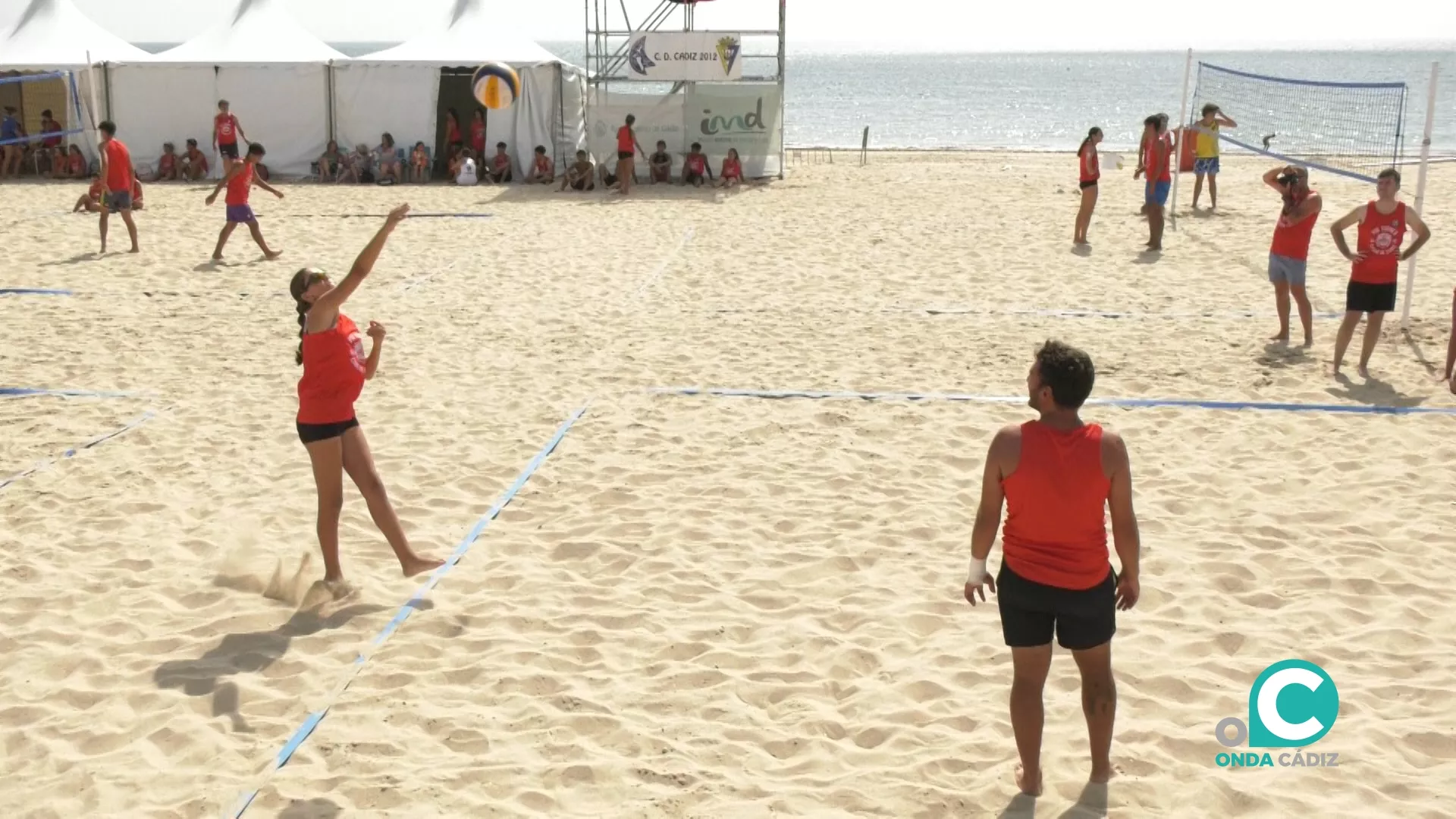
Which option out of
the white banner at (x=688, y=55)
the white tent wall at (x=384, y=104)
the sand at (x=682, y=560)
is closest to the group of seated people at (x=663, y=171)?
the white banner at (x=688, y=55)

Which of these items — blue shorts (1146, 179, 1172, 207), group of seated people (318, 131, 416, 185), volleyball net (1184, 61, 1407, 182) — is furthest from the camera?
volleyball net (1184, 61, 1407, 182)

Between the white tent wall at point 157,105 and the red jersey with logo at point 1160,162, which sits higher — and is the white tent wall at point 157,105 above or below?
above

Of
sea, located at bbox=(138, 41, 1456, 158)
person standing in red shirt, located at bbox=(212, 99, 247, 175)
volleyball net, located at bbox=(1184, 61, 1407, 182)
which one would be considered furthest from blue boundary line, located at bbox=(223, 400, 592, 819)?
sea, located at bbox=(138, 41, 1456, 158)

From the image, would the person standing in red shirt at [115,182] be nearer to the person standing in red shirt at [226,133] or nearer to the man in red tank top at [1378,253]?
the person standing in red shirt at [226,133]

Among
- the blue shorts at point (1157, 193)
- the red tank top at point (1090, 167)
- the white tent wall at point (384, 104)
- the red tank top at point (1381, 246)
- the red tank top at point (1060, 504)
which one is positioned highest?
the white tent wall at point (384, 104)

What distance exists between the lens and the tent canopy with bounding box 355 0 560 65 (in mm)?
19688

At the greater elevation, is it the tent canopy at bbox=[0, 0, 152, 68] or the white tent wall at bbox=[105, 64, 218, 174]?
the tent canopy at bbox=[0, 0, 152, 68]

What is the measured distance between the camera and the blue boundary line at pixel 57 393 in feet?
24.9

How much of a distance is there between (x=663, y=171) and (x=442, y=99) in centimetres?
402

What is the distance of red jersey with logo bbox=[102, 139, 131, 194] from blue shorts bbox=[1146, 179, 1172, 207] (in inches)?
392

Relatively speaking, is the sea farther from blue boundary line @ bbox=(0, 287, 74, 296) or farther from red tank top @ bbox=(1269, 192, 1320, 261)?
blue boundary line @ bbox=(0, 287, 74, 296)

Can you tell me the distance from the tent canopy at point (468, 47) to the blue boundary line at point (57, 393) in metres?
12.7

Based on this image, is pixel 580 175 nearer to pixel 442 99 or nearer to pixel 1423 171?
pixel 442 99

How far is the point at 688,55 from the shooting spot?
60.6 feet
